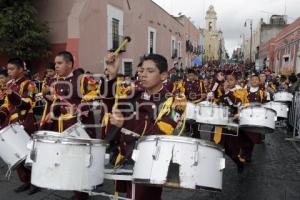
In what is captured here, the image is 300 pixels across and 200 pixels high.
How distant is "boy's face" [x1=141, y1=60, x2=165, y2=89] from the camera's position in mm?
3744

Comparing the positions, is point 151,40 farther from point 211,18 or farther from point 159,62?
point 211,18

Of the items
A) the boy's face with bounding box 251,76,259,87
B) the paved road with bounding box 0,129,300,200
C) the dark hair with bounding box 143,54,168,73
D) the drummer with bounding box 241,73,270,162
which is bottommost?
the paved road with bounding box 0,129,300,200

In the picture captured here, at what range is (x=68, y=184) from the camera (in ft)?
10.6

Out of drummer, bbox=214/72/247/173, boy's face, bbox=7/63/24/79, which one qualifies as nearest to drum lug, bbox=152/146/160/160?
boy's face, bbox=7/63/24/79

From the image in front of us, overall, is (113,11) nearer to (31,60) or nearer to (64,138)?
(31,60)

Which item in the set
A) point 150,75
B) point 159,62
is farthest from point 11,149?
point 159,62

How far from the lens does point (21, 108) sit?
5.98m

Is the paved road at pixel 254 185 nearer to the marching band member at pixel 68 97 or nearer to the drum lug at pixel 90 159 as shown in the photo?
the marching band member at pixel 68 97

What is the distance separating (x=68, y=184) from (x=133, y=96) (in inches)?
40.1

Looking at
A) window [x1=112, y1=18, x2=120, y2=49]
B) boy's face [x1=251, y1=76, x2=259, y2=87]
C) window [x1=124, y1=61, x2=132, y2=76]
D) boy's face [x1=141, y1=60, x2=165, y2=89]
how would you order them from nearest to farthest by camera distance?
boy's face [x1=141, y1=60, x2=165, y2=89] → boy's face [x1=251, y1=76, x2=259, y2=87] → window [x1=112, y1=18, x2=120, y2=49] → window [x1=124, y1=61, x2=132, y2=76]

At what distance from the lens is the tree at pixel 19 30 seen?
51.3ft

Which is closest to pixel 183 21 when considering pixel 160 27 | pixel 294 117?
pixel 160 27

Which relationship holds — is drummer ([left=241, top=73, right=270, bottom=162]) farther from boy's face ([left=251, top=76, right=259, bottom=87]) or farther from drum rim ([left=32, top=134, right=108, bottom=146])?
drum rim ([left=32, top=134, right=108, bottom=146])

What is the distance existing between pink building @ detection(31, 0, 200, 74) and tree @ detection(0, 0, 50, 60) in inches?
43.7
